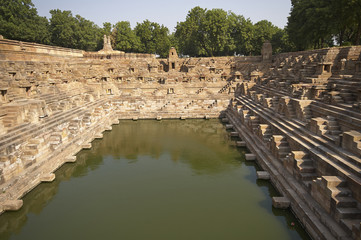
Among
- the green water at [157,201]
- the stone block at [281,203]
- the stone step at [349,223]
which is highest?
the stone step at [349,223]

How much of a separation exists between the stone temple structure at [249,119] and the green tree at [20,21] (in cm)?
457

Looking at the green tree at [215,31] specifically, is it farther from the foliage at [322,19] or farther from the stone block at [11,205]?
the stone block at [11,205]

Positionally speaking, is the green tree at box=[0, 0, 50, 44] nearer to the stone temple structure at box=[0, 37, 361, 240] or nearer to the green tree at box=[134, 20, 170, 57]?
the stone temple structure at box=[0, 37, 361, 240]

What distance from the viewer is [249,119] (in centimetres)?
1549

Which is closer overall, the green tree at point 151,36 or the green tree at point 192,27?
the green tree at point 192,27

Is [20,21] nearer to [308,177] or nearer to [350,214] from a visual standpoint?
[308,177]

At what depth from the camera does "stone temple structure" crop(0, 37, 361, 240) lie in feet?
24.1

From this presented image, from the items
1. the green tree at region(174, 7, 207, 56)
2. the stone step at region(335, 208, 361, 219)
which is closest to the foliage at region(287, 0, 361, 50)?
the green tree at region(174, 7, 207, 56)

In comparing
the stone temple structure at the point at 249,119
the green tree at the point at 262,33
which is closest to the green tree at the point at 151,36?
the green tree at the point at 262,33

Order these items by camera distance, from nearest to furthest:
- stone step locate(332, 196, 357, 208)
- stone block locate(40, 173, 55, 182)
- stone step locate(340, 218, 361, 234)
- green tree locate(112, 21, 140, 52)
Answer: stone step locate(340, 218, 361, 234), stone step locate(332, 196, 357, 208), stone block locate(40, 173, 55, 182), green tree locate(112, 21, 140, 52)

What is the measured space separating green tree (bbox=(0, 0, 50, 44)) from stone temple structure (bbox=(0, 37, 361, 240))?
457 centimetres

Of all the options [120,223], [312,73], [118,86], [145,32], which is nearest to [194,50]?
[145,32]

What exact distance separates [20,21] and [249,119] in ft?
103

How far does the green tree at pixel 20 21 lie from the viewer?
97.5 feet
